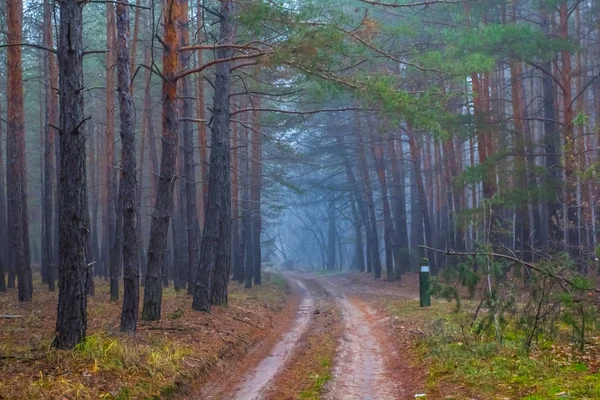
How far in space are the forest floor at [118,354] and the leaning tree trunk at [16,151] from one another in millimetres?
1502

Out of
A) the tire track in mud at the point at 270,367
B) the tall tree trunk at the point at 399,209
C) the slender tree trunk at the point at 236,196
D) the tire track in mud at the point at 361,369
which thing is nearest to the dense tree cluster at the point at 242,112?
the slender tree trunk at the point at 236,196

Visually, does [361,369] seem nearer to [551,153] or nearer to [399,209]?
[551,153]

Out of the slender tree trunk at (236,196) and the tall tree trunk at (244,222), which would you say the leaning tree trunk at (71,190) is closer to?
the slender tree trunk at (236,196)

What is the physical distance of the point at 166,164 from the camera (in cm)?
1283

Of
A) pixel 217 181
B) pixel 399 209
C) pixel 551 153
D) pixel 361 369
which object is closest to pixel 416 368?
pixel 361 369

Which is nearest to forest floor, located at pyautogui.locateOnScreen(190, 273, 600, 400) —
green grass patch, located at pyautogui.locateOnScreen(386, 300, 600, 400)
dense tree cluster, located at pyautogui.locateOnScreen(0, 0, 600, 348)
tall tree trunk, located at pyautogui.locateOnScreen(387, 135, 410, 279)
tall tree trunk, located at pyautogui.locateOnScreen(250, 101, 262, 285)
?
green grass patch, located at pyautogui.locateOnScreen(386, 300, 600, 400)

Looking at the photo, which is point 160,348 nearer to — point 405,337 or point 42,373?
point 42,373

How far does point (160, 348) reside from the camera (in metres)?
9.80

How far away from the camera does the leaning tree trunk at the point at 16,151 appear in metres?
16.7

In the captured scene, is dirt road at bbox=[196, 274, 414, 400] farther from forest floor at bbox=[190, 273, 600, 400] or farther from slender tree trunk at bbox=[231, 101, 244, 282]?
slender tree trunk at bbox=[231, 101, 244, 282]

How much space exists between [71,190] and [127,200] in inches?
107

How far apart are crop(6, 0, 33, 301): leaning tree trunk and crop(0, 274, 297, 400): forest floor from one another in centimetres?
150

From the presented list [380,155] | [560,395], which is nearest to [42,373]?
[560,395]

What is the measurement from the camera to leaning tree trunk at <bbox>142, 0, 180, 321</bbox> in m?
12.6
